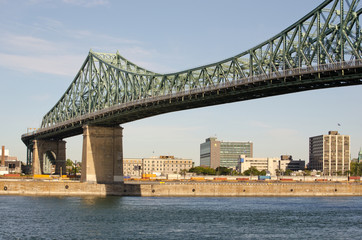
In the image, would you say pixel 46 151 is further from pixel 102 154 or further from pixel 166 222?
pixel 166 222

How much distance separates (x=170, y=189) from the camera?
118688 mm

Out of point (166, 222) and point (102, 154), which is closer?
point (166, 222)

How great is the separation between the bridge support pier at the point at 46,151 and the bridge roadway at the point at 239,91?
39772 mm

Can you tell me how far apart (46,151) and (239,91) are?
97.2 meters

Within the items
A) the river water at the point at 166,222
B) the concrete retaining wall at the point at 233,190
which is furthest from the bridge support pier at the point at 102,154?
the river water at the point at 166,222

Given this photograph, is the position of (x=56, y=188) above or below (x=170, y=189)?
above

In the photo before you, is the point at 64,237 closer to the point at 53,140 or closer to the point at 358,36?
the point at 358,36

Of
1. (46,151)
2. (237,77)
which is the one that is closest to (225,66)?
(237,77)

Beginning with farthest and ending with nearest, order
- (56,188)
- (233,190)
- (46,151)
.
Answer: (46,151), (233,190), (56,188)

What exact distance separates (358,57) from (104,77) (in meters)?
71.3

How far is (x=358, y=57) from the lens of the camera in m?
60.6

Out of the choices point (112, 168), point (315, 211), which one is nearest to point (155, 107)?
point (112, 168)

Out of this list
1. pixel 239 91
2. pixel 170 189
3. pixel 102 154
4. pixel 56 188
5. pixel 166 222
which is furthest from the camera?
pixel 170 189

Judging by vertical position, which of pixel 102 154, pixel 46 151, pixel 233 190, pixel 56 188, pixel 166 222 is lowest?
pixel 233 190
